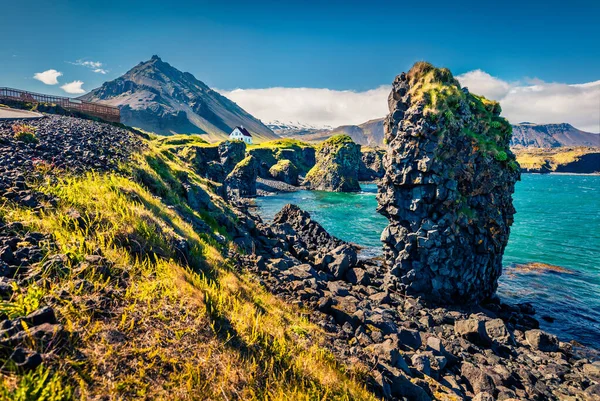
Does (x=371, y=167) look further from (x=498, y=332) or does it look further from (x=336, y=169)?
(x=498, y=332)

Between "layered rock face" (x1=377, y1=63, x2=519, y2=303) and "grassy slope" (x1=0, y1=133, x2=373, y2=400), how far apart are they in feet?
60.3

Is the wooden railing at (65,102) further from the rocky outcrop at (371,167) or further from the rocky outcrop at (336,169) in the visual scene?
the rocky outcrop at (371,167)

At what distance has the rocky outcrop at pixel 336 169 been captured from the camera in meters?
117

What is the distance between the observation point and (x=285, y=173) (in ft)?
433

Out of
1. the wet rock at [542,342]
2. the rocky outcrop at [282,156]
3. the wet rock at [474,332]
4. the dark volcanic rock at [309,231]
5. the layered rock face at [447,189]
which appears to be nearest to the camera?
the wet rock at [474,332]

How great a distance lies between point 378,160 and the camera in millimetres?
Answer: 175125

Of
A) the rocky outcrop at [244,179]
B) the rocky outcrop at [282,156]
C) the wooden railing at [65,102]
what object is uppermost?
the wooden railing at [65,102]

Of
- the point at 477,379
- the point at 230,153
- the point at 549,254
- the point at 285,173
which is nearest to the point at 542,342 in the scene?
the point at 477,379

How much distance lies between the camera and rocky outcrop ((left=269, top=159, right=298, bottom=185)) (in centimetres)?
13200

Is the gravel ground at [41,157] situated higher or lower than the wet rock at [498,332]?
higher

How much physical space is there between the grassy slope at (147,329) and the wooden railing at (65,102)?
131 ft

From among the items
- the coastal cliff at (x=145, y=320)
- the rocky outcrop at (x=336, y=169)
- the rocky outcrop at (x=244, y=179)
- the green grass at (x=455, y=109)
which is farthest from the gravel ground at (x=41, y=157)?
the rocky outcrop at (x=336, y=169)

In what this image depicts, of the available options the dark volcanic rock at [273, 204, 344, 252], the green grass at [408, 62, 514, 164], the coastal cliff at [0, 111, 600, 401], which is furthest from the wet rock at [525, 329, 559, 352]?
the dark volcanic rock at [273, 204, 344, 252]

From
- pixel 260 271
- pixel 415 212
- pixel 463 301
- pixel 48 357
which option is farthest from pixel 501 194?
pixel 48 357
